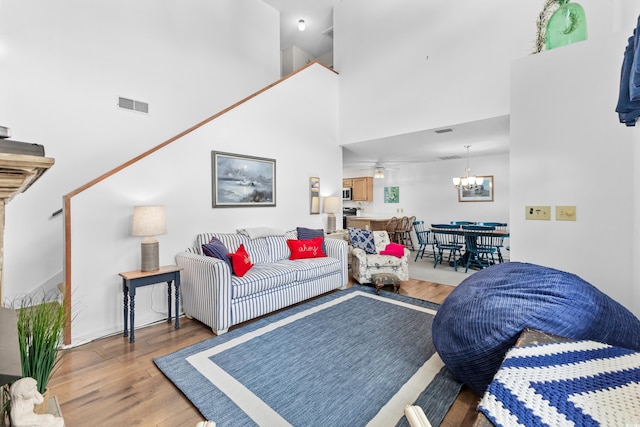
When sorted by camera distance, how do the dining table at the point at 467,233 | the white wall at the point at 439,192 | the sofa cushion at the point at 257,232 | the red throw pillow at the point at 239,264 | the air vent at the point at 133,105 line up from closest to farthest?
the red throw pillow at the point at 239,264
the air vent at the point at 133,105
the sofa cushion at the point at 257,232
the dining table at the point at 467,233
the white wall at the point at 439,192

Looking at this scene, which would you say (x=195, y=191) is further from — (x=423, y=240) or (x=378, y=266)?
(x=423, y=240)

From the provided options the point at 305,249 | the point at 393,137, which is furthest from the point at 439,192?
the point at 305,249

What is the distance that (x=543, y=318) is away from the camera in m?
1.45

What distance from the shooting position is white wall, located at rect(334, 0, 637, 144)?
382 centimetres

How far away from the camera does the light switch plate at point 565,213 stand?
228 centimetres

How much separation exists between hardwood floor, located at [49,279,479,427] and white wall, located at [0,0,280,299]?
1346mm

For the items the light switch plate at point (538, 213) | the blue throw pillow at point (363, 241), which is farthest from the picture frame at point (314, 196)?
the light switch plate at point (538, 213)

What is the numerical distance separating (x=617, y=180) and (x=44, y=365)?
3.39 metres

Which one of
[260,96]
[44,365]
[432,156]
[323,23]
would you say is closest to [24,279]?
[44,365]

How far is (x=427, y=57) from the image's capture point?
4508mm

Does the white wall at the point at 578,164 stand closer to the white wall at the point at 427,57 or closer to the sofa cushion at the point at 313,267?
the white wall at the point at 427,57

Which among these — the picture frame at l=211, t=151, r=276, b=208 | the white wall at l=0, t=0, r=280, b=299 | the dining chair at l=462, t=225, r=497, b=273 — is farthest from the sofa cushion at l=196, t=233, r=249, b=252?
the dining chair at l=462, t=225, r=497, b=273

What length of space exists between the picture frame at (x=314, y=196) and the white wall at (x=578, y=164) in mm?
3172

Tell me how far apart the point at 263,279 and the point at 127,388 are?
1.44 metres
